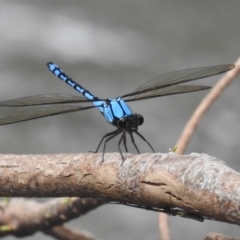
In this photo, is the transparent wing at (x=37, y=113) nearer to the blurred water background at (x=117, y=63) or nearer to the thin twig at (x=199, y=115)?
the thin twig at (x=199, y=115)

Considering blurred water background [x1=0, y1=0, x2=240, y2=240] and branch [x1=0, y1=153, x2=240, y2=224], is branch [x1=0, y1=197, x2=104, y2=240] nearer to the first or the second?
branch [x1=0, y1=153, x2=240, y2=224]

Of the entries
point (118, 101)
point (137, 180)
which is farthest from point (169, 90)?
point (137, 180)

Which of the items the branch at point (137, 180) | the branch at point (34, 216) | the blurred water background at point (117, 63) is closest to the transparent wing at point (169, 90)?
the branch at point (34, 216)

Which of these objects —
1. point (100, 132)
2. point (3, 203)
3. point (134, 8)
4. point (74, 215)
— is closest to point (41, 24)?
point (134, 8)

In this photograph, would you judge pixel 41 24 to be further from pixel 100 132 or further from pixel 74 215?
pixel 74 215

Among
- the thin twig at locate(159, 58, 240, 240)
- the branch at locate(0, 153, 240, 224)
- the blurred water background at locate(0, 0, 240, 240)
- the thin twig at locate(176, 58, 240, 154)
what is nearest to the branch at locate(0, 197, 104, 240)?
the thin twig at locate(159, 58, 240, 240)
